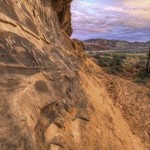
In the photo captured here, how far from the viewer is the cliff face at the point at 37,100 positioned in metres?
4.59

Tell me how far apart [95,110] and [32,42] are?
296 centimetres

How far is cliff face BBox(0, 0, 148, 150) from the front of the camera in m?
4.59

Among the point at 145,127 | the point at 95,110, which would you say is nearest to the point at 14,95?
the point at 95,110

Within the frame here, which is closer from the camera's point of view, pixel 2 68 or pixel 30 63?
pixel 2 68

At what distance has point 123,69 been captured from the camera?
2591 centimetres

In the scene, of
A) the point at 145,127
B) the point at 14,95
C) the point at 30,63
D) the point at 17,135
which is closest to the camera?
the point at 17,135

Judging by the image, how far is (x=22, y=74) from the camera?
5.25 metres

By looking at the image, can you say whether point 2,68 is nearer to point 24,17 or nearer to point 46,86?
point 46,86

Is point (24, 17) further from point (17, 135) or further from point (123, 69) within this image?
point (123, 69)

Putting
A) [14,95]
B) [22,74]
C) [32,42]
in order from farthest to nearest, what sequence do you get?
[32,42], [22,74], [14,95]

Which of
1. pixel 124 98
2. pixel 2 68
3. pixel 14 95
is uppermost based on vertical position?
pixel 2 68

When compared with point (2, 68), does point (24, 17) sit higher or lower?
higher

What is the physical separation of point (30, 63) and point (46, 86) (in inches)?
21.1

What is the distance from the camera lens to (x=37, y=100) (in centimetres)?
536
